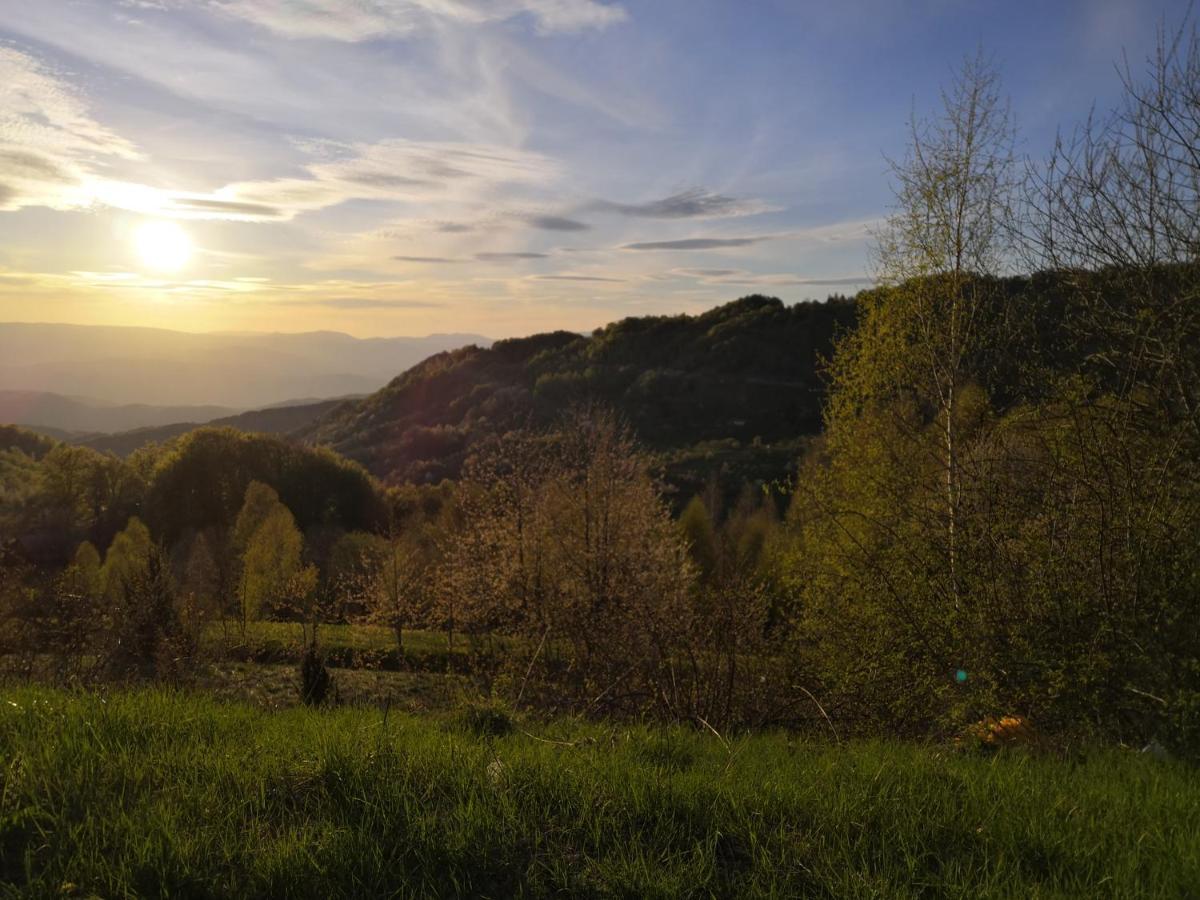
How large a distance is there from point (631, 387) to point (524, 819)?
125072 millimetres

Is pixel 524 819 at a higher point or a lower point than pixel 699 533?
higher

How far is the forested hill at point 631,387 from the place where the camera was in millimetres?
109812

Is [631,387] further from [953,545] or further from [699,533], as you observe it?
[953,545]

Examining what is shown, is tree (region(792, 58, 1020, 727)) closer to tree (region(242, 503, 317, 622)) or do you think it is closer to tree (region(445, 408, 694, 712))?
tree (region(445, 408, 694, 712))

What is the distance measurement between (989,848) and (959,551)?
4756 millimetres

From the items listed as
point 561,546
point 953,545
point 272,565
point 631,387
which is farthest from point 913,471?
point 631,387

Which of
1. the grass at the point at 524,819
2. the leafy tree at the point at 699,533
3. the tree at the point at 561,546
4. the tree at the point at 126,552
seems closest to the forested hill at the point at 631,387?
the leafy tree at the point at 699,533

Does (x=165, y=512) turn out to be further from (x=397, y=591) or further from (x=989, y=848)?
(x=989, y=848)

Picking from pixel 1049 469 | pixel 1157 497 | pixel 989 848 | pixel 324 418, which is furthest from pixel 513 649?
pixel 324 418

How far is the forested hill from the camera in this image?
109812 mm

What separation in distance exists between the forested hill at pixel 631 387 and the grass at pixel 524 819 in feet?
293

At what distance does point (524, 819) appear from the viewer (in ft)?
10.4

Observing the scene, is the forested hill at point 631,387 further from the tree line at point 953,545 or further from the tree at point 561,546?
the tree line at point 953,545

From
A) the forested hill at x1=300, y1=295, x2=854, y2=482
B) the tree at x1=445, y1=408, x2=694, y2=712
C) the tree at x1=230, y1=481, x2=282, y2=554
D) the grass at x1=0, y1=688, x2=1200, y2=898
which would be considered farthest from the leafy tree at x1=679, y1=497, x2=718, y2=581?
the forested hill at x1=300, y1=295, x2=854, y2=482
